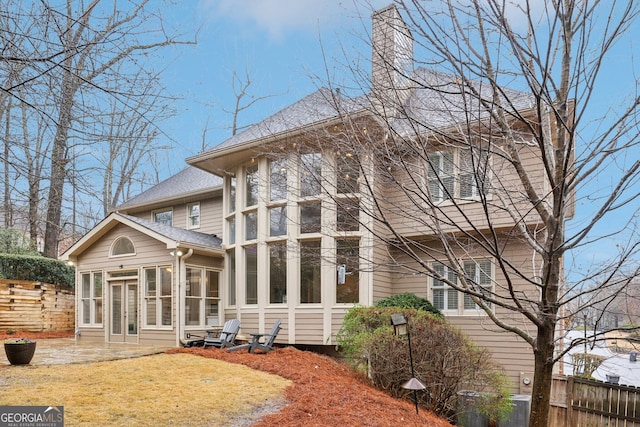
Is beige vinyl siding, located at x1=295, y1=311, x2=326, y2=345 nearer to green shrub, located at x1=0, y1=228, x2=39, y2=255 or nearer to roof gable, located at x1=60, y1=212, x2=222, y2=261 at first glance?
roof gable, located at x1=60, y1=212, x2=222, y2=261

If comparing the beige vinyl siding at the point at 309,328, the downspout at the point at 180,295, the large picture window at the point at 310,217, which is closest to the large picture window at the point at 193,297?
the downspout at the point at 180,295

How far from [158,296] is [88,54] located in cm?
1012

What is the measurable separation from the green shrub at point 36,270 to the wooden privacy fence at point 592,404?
1643 cm

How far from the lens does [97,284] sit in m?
14.7

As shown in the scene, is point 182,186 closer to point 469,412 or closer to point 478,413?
point 469,412

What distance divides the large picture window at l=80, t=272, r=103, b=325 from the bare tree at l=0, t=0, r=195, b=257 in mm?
11770

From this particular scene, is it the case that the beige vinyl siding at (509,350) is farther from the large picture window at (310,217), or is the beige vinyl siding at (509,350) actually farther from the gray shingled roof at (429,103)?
the gray shingled roof at (429,103)

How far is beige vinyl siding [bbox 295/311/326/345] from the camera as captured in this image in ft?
35.8

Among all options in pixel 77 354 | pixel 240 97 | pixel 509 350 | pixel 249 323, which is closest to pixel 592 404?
pixel 509 350

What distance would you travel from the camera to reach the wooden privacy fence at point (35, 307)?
1520 cm

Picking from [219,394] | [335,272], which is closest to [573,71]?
[219,394]

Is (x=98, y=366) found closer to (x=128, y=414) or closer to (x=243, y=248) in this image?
(x=128, y=414)

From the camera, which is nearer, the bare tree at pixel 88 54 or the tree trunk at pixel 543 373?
the bare tree at pixel 88 54

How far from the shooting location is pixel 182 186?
16.8 metres
